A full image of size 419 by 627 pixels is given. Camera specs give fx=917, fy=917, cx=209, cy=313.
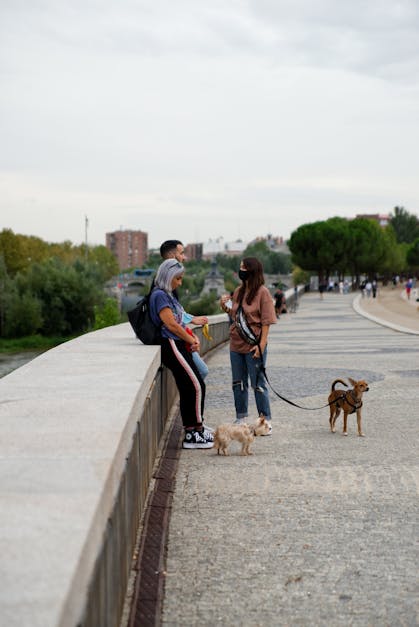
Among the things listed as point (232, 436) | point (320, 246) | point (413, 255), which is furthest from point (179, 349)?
point (413, 255)

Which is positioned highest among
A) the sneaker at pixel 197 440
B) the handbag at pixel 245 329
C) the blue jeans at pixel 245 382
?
the handbag at pixel 245 329

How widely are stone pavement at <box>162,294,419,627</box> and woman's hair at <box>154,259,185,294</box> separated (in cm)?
146

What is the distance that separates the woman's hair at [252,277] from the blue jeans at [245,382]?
598 mm

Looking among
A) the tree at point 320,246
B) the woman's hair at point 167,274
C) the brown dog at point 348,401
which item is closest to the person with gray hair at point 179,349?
the woman's hair at point 167,274


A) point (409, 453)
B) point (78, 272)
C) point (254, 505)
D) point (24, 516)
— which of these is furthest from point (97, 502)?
point (78, 272)

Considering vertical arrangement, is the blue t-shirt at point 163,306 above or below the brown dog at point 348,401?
above

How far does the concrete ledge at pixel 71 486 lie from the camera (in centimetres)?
257

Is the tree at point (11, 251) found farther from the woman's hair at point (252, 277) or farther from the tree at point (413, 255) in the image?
the woman's hair at point (252, 277)

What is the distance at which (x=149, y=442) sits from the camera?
6.66 m

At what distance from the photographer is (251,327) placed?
892 cm

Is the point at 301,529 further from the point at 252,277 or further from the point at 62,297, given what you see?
the point at 62,297

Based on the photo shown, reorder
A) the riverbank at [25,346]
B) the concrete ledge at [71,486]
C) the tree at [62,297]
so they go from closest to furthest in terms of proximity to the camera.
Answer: the concrete ledge at [71,486] → the riverbank at [25,346] → the tree at [62,297]

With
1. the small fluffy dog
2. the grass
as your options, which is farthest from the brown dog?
the grass

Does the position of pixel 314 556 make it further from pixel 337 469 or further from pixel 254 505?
pixel 337 469
